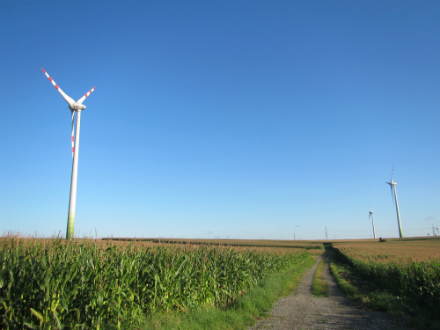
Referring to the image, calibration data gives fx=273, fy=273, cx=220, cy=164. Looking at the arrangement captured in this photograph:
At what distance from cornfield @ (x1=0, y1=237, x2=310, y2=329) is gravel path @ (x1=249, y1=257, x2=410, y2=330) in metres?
3.70

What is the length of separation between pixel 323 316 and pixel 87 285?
10230 mm

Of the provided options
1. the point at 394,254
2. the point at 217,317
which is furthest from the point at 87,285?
the point at 394,254

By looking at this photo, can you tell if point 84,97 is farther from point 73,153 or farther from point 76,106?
point 73,153

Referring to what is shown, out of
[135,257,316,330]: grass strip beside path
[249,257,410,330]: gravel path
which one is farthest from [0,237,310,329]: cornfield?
[249,257,410,330]: gravel path

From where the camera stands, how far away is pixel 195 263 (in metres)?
14.4

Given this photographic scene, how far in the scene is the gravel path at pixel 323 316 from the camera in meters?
11.0

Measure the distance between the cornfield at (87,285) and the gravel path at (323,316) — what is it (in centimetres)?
370

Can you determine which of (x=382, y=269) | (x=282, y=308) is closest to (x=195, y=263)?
(x=282, y=308)

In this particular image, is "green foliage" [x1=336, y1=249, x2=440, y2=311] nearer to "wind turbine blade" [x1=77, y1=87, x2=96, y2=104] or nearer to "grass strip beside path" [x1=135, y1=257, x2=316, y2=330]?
"grass strip beside path" [x1=135, y1=257, x2=316, y2=330]

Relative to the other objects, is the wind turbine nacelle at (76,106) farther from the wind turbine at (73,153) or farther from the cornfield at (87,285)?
the cornfield at (87,285)

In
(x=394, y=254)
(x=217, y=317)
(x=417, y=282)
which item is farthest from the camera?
(x=394, y=254)

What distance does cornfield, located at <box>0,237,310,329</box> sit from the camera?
6.82 m

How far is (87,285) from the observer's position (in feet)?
26.7

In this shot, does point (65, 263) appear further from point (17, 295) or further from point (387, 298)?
point (387, 298)
